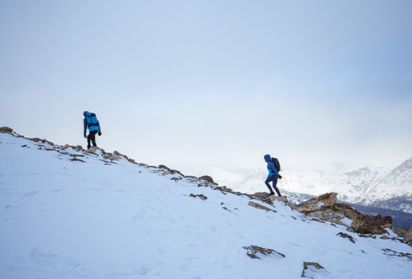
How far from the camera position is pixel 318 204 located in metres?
20.0

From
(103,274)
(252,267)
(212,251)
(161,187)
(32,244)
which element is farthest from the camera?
(161,187)

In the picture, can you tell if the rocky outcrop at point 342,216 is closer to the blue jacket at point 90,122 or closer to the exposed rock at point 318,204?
the exposed rock at point 318,204

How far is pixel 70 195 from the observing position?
10.8 meters

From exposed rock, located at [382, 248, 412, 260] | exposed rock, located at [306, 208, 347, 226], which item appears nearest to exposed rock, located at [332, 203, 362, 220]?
exposed rock, located at [306, 208, 347, 226]

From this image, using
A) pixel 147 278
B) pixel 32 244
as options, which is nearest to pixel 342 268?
pixel 147 278

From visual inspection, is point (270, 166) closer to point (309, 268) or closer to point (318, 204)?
point (318, 204)

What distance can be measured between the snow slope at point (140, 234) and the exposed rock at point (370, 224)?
50.1 inches

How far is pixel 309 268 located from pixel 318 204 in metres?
12.0

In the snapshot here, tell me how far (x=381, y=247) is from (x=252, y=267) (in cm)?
804

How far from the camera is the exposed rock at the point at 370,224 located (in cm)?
1572

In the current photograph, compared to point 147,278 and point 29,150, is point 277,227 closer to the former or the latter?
point 147,278

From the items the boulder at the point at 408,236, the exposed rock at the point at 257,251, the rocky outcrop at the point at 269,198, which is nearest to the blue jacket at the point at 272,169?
the rocky outcrop at the point at 269,198

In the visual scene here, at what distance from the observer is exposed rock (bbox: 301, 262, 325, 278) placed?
8426mm

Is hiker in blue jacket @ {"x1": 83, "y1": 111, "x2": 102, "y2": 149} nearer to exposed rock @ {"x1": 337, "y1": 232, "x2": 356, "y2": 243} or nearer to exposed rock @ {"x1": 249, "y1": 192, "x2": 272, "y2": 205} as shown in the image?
exposed rock @ {"x1": 249, "y1": 192, "x2": 272, "y2": 205}
